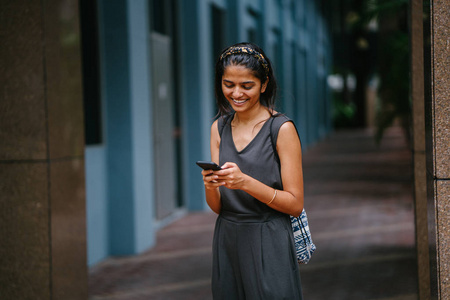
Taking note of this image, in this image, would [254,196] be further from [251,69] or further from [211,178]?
[251,69]

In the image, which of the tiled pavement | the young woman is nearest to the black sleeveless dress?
the young woman

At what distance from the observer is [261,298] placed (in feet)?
8.03

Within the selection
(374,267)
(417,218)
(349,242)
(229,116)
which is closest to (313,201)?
(349,242)

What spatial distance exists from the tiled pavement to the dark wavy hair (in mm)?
3239

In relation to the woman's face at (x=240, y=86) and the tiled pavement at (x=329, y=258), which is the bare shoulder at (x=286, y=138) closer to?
the woman's face at (x=240, y=86)

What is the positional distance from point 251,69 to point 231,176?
487 mm

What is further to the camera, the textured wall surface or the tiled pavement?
the tiled pavement

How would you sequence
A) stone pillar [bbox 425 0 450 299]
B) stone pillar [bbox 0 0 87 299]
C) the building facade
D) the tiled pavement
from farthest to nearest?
the building facade
the tiled pavement
stone pillar [bbox 0 0 87 299]
stone pillar [bbox 425 0 450 299]

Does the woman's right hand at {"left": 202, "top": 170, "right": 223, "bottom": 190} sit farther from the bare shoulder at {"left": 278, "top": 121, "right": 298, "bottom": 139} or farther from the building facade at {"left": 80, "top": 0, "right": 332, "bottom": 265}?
the building facade at {"left": 80, "top": 0, "right": 332, "bottom": 265}

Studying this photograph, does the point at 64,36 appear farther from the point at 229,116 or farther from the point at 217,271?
the point at 217,271

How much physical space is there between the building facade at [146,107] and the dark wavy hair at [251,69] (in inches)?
17.7

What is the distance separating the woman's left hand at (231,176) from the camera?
2.21m

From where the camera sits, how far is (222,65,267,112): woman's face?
2.40 metres

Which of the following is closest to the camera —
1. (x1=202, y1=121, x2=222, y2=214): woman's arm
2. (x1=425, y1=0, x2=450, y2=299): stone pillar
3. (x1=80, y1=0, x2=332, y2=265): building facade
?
(x1=202, y1=121, x2=222, y2=214): woman's arm
